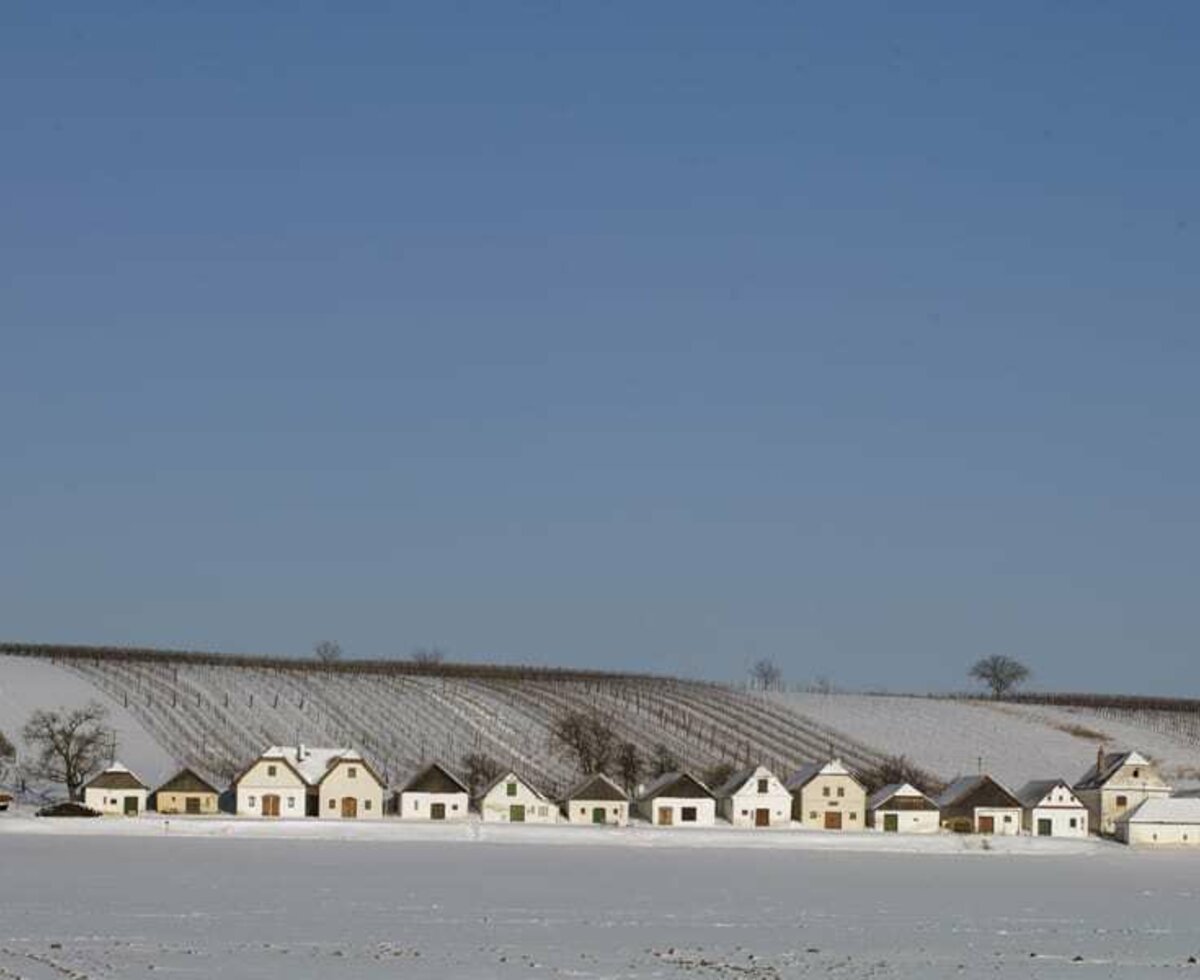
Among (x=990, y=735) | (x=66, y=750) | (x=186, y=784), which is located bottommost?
(x=186, y=784)

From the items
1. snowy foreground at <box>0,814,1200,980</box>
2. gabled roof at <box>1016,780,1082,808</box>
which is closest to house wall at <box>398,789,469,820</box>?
snowy foreground at <box>0,814,1200,980</box>

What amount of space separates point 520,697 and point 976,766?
24.9 meters

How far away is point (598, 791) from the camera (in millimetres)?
85250

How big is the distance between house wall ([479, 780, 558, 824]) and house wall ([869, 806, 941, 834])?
37.7 feet

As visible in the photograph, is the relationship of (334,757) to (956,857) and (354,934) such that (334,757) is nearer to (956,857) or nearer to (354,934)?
(956,857)

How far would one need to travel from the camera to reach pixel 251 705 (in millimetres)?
113125

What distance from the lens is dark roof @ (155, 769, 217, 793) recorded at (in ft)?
269

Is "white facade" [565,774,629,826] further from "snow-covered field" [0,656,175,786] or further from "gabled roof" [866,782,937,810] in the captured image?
"snow-covered field" [0,656,175,786]

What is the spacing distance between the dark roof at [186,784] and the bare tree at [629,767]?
19.7m

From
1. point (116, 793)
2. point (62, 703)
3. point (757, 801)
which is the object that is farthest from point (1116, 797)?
point (62, 703)

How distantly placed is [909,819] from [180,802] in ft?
84.1

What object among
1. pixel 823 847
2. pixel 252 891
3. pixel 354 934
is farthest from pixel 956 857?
pixel 354 934

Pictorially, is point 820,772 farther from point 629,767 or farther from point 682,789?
point 629,767

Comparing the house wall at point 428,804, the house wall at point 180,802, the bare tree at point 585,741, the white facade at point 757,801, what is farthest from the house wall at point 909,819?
the house wall at point 180,802
